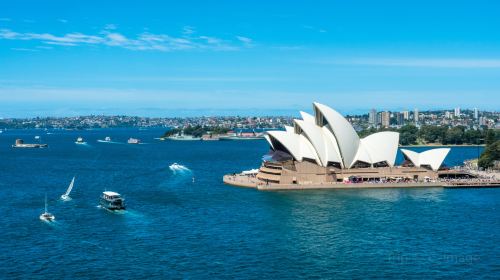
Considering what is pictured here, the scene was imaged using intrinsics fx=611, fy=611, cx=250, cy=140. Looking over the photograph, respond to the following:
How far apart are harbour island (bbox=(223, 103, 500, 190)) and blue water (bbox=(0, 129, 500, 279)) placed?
208 cm

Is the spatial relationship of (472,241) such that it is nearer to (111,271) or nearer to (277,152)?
(111,271)

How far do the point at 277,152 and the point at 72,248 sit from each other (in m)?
24.6

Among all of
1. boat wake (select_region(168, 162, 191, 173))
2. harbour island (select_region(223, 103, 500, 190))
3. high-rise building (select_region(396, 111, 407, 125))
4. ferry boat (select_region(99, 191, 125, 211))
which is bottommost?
ferry boat (select_region(99, 191, 125, 211))

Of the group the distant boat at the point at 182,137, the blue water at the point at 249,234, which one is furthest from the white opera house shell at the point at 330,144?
the distant boat at the point at 182,137

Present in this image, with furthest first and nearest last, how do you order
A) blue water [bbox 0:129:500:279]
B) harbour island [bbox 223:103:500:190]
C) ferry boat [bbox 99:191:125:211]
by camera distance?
harbour island [bbox 223:103:500:190]
ferry boat [bbox 99:191:125:211]
blue water [bbox 0:129:500:279]

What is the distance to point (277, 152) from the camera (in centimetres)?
4766

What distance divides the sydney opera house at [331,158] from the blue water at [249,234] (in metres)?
3.37

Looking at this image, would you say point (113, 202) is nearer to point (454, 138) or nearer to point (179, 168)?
point (179, 168)

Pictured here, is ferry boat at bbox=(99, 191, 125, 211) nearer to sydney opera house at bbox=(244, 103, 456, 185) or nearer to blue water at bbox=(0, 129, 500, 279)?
blue water at bbox=(0, 129, 500, 279)

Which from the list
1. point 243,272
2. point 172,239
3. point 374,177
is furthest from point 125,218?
point 374,177

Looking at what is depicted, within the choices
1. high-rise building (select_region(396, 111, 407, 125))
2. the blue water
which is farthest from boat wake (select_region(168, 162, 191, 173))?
high-rise building (select_region(396, 111, 407, 125))

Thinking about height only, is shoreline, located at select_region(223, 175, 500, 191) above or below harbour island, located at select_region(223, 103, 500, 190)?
below

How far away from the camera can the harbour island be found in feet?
146

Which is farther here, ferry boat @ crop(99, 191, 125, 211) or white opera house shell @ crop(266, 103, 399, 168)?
white opera house shell @ crop(266, 103, 399, 168)
